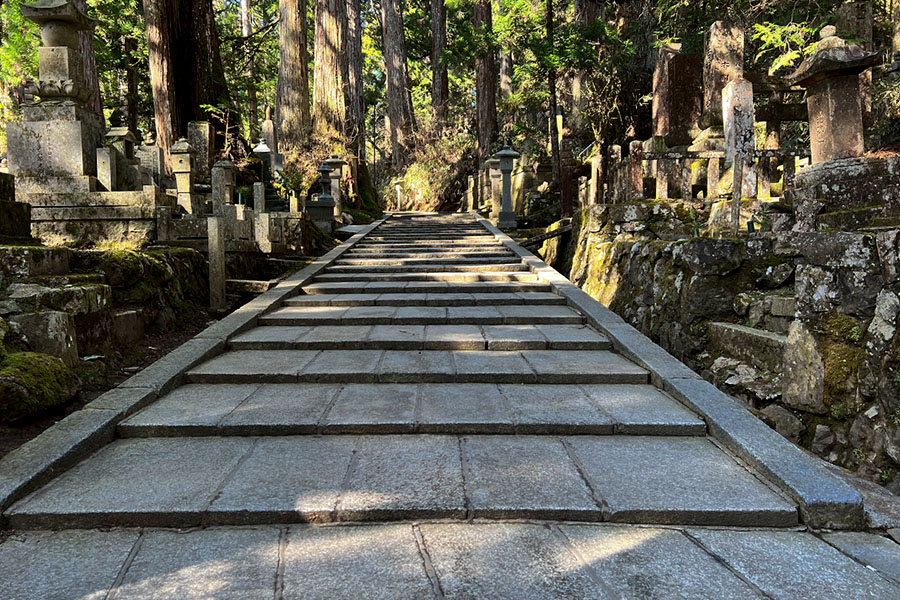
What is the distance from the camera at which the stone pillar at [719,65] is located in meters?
8.67

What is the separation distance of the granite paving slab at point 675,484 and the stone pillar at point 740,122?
4.08 m

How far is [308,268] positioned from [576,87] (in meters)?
11.5

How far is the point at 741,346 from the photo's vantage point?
3809 millimetres

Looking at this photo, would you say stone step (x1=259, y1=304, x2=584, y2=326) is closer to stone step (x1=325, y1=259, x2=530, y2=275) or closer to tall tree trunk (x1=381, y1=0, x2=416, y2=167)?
stone step (x1=325, y1=259, x2=530, y2=275)

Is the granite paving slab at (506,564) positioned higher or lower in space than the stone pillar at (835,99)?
lower

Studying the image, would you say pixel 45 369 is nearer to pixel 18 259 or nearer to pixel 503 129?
pixel 18 259

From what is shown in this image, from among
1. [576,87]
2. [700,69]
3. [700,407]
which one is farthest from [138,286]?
[576,87]

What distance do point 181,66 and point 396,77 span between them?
33.7 feet

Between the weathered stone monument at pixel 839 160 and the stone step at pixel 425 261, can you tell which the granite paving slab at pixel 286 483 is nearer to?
the weathered stone monument at pixel 839 160

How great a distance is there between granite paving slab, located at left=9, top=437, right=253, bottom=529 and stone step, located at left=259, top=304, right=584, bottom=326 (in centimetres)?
249

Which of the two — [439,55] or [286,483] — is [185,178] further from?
[439,55]

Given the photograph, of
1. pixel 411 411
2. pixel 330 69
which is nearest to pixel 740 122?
pixel 411 411

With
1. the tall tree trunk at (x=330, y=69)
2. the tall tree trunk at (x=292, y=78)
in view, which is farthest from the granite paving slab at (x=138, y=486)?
the tall tree trunk at (x=330, y=69)

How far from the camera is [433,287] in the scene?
6.75m
